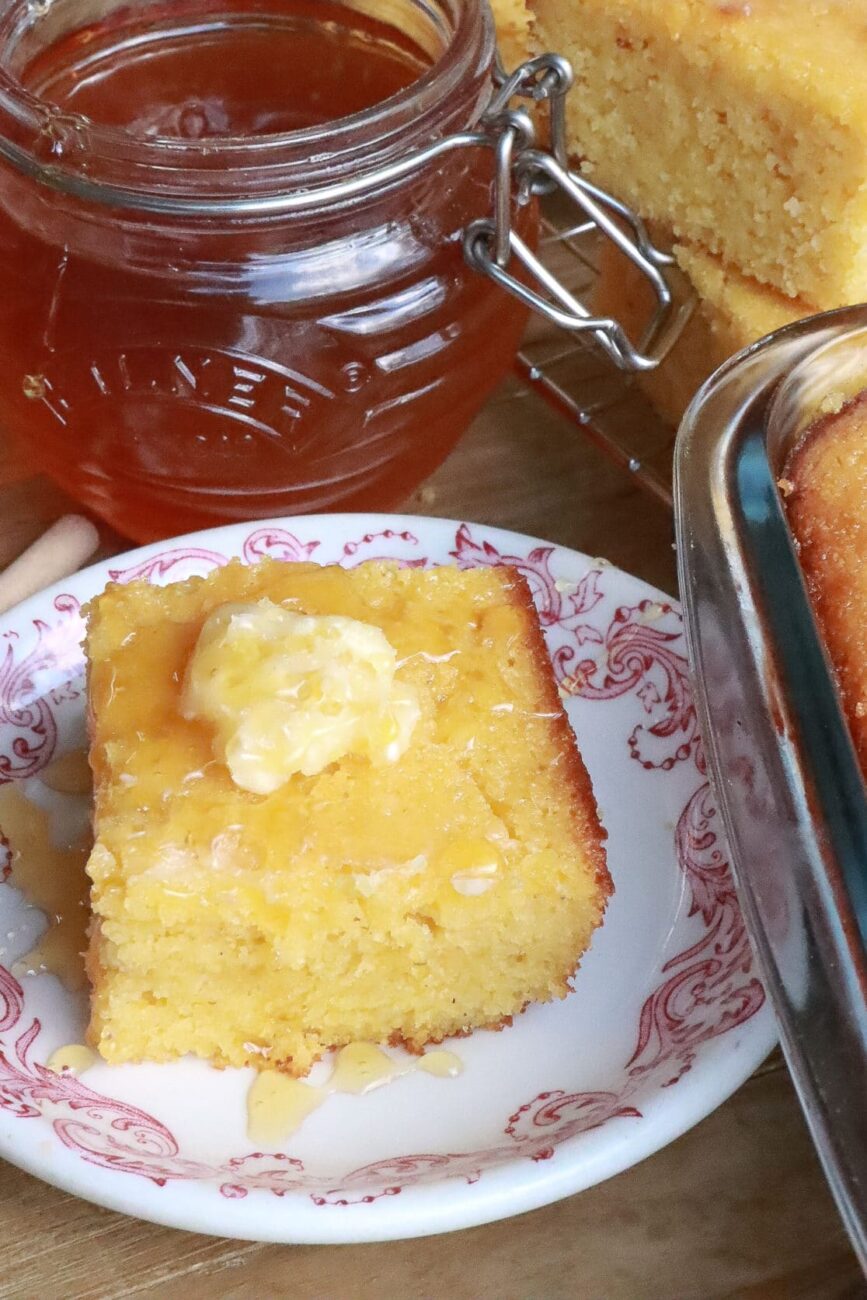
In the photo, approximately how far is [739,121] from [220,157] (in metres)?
0.49

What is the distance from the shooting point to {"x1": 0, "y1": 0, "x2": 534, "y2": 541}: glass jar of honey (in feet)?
3.51

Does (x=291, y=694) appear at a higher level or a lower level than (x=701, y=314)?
lower

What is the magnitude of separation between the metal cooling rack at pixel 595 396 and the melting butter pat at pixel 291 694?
53cm

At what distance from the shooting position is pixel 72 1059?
918 millimetres

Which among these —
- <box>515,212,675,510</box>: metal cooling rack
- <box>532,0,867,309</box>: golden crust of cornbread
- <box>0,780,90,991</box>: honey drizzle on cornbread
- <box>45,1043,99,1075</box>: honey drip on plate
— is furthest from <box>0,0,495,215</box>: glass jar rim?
<box>45,1043,99,1075</box>: honey drip on plate

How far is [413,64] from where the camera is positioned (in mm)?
1261

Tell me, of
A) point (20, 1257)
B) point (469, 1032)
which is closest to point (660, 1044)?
point (469, 1032)

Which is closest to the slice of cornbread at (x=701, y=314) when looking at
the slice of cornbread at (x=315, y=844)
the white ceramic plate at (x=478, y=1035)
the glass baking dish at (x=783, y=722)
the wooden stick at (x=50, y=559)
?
the glass baking dish at (x=783, y=722)

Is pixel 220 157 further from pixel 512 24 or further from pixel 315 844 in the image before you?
pixel 512 24

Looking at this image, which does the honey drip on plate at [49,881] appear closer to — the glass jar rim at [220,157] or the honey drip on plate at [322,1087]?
the honey drip on plate at [322,1087]

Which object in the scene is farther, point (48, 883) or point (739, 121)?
point (739, 121)

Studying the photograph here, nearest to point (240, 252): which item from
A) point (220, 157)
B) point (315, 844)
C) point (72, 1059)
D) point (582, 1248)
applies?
point (220, 157)

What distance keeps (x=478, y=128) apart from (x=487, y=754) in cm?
56

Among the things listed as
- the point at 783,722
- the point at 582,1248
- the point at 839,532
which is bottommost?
the point at 582,1248
